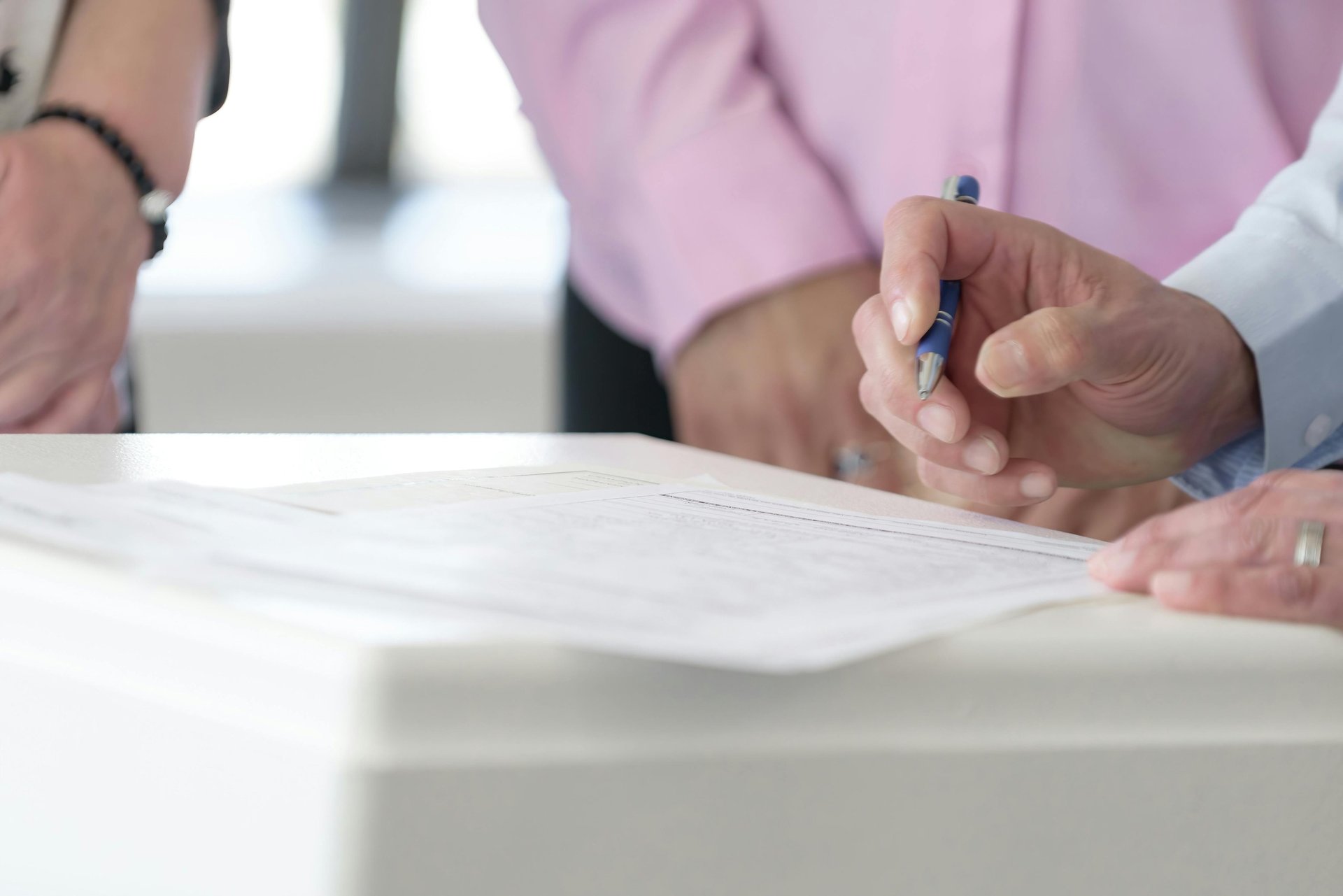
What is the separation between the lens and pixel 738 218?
1152 millimetres

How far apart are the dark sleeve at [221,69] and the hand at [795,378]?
46 cm

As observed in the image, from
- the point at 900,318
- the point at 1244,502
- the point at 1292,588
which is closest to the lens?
the point at 1292,588

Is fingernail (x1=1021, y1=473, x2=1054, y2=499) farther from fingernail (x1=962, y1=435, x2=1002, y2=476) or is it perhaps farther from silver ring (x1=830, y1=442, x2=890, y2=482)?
silver ring (x1=830, y1=442, x2=890, y2=482)

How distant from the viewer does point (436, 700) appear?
0.33 meters

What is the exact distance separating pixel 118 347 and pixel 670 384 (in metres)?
0.52

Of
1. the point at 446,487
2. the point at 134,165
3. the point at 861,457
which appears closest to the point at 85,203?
the point at 134,165

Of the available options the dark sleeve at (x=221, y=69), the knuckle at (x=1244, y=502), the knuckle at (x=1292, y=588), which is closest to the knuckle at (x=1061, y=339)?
the knuckle at (x=1244, y=502)

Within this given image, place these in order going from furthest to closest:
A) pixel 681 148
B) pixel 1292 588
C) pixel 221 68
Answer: pixel 681 148
pixel 221 68
pixel 1292 588

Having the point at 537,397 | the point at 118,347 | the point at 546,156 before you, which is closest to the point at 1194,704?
the point at 118,347

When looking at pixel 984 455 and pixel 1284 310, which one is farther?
pixel 1284 310

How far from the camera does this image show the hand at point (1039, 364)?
26.1 inches

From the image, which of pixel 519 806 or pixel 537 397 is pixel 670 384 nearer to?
pixel 519 806

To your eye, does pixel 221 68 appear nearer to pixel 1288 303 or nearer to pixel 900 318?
pixel 900 318

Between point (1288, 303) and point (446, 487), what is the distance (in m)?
0.59
